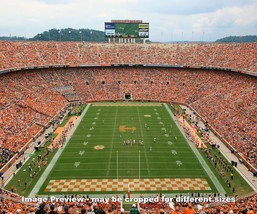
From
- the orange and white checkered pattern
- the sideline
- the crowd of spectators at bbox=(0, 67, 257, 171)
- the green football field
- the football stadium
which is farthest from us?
the crowd of spectators at bbox=(0, 67, 257, 171)

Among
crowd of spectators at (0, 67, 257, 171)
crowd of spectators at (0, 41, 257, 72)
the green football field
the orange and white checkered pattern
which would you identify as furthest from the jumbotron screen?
the orange and white checkered pattern

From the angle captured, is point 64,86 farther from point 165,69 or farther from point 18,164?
point 18,164

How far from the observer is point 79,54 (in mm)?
59375

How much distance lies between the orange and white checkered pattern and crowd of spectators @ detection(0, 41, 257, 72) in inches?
1062

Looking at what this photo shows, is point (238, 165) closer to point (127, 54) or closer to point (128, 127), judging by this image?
point (128, 127)

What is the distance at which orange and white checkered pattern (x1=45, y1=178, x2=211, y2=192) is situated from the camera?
21516mm

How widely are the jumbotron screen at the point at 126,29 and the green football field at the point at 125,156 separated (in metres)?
32.1

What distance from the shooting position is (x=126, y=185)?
22.0m

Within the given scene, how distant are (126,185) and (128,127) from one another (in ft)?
49.5

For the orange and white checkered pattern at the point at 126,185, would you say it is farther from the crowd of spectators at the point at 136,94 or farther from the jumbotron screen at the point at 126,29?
the jumbotron screen at the point at 126,29

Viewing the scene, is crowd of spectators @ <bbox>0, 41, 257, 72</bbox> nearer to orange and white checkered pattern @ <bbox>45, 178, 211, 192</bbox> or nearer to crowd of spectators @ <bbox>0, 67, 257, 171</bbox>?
crowd of spectators @ <bbox>0, 67, 257, 171</bbox>

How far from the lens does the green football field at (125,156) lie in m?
23.2

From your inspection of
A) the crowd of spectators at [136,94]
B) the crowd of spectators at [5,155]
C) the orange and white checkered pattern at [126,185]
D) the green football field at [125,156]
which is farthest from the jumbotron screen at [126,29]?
the orange and white checkered pattern at [126,185]

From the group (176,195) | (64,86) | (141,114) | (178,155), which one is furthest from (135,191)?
(64,86)
